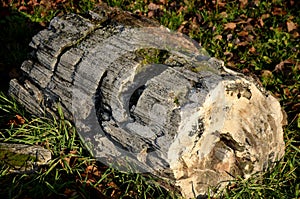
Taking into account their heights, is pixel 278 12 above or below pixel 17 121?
above

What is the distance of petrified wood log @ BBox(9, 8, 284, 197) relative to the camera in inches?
119

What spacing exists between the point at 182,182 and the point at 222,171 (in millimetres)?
397

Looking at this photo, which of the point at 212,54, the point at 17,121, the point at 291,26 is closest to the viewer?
the point at 17,121

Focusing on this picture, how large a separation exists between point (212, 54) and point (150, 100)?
78.3 inches

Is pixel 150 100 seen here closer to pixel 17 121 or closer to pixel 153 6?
pixel 17 121

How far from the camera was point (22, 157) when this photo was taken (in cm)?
347

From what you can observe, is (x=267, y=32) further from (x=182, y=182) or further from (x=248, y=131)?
(x=182, y=182)

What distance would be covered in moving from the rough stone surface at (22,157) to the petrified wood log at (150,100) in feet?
1.04

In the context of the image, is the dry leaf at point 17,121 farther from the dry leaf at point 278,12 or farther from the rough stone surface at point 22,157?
the dry leaf at point 278,12

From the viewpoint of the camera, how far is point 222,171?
3.43 meters

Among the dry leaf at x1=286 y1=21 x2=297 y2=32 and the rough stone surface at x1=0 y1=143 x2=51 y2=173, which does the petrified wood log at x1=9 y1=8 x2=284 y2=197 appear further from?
the dry leaf at x1=286 y1=21 x2=297 y2=32

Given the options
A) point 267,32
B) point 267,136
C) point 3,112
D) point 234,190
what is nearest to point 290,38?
point 267,32

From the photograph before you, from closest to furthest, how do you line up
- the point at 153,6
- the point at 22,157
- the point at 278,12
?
the point at 22,157 → the point at 278,12 → the point at 153,6

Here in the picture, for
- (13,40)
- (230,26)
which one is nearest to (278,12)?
(230,26)
